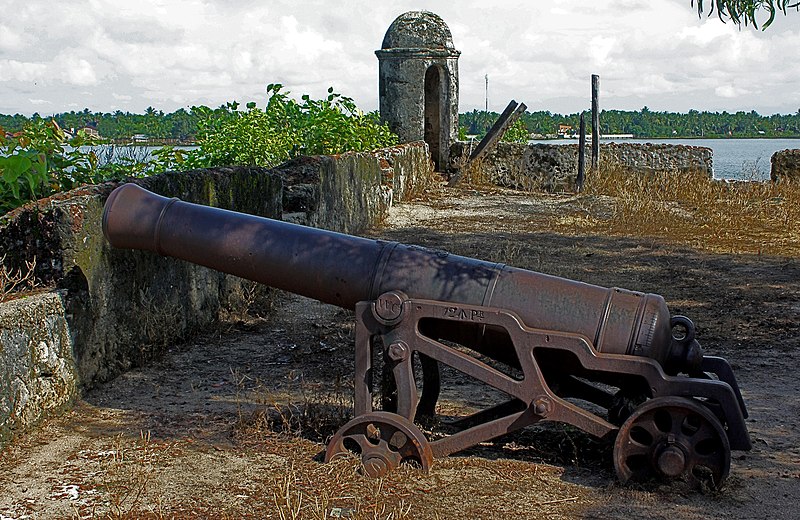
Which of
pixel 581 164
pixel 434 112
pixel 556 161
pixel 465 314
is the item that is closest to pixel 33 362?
pixel 465 314

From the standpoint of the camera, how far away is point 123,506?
3957mm

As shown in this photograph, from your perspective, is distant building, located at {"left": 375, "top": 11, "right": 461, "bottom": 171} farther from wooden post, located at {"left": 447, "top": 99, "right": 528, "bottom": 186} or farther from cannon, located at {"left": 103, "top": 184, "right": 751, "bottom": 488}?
cannon, located at {"left": 103, "top": 184, "right": 751, "bottom": 488}

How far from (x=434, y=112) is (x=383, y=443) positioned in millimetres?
18895

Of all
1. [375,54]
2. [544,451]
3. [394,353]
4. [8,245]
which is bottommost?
[544,451]

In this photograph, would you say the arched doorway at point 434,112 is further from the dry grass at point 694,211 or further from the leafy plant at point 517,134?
the dry grass at point 694,211

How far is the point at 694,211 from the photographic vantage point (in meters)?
15.1

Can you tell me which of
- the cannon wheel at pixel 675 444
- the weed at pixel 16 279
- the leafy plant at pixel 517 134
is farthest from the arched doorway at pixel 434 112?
the cannon wheel at pixel 675 444

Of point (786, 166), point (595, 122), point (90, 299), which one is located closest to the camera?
point (90, 299)

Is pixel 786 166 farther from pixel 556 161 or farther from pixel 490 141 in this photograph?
pixel 490 141

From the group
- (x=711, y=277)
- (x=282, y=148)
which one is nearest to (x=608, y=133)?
(x=282, y=148)

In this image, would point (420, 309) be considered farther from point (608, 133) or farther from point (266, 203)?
point (608, 133)

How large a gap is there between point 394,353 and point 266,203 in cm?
457

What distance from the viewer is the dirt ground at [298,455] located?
402cm

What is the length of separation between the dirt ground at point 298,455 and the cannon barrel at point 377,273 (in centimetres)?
65
